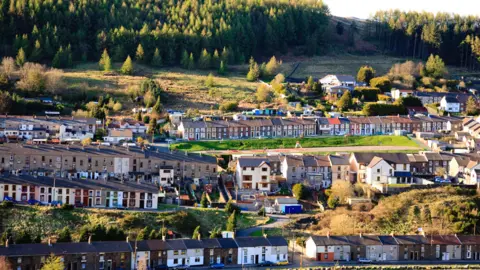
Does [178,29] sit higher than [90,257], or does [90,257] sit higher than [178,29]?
[178,29]

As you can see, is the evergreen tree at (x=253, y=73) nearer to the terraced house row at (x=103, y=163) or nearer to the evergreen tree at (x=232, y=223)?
the terraced house row at (x=103, y=163)

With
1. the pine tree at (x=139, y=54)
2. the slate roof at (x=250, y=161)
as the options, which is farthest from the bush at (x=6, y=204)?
the pine tree at (x=139, y=54)

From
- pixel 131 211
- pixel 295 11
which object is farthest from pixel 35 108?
pixel 295 11

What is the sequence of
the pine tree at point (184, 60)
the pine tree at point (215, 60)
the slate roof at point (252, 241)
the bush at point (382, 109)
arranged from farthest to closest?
the pine tree at point (215, 60), the pine tree at point (184, 60), the bush at point (382, 109), the slate roof at point (252, 241)

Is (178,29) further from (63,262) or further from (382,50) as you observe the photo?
(63,262)

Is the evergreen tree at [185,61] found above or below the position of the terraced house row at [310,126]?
above

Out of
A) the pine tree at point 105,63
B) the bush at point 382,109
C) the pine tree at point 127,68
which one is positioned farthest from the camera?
the pine tree at point 105,63
